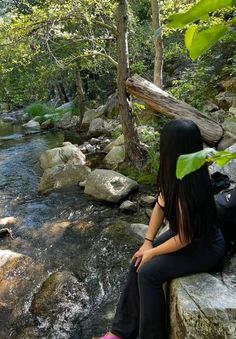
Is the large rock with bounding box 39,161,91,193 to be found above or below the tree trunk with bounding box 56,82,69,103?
above

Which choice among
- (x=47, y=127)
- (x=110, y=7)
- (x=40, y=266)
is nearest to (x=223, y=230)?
(x=40, y=266)

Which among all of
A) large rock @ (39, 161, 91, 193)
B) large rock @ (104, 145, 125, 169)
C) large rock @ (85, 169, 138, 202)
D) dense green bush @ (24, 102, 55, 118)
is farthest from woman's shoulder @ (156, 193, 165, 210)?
dense green bush @ (24, 102, 55, 118)

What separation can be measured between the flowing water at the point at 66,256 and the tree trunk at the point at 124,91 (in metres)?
1.25

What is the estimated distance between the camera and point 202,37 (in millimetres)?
427

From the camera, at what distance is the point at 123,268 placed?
400cm

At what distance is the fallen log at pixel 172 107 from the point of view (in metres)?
5.91

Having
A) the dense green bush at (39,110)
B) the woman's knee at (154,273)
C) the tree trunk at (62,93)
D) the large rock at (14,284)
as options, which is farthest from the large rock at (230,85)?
the tree trunk at (62,93)

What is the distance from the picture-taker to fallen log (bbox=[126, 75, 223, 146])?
5906 millimetres

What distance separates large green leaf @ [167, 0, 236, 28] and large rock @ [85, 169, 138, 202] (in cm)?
544

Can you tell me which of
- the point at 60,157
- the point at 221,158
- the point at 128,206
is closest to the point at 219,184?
the point at 221,158

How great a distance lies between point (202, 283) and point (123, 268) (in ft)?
6.51

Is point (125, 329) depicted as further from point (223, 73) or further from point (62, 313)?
point (223, 73)

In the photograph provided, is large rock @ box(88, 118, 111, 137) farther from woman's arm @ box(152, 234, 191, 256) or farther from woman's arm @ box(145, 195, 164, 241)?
woman's arm @ box(152, 234, 191, 256)

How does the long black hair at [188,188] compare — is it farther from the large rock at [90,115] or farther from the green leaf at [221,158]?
the large rock at [90,115]
